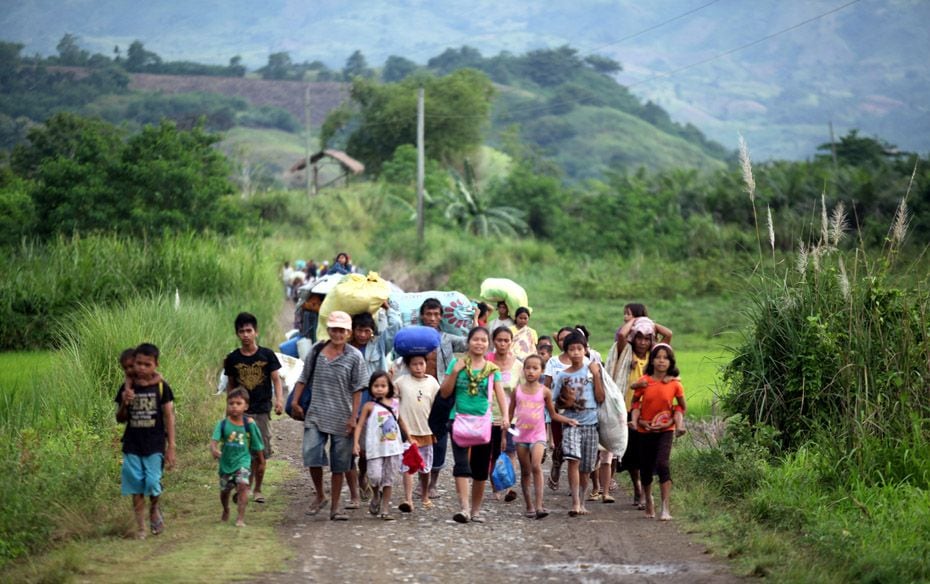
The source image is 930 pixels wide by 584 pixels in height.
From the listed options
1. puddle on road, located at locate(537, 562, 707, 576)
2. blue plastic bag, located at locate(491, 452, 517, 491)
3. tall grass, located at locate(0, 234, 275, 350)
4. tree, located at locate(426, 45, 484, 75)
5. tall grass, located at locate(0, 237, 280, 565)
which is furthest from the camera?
tree, located at locate(426, 45, 484, 75)

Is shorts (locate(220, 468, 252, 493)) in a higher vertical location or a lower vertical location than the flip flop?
higher

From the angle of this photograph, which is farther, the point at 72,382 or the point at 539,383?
the point at 72,382

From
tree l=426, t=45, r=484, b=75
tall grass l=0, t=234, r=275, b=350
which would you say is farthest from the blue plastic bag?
tree l=426, t=45, r=484, b=75

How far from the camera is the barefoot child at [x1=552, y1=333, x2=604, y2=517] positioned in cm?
1026

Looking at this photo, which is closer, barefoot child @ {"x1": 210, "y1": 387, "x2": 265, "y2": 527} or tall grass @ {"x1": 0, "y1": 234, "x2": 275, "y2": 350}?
barefoot child @ {"x1": 210, "y1": 387, "x2": 265, "y2": 527}

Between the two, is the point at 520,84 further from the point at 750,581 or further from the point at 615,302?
the point at 750,581

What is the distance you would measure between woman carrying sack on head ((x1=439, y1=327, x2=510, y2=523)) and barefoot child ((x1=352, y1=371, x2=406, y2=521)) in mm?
457

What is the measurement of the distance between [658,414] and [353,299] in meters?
3.12

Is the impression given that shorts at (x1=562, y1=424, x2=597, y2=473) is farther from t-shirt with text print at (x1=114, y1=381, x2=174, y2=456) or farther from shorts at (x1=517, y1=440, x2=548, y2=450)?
t-shirt with text print at (x1=114, y1=381, x2=174, y2=456)

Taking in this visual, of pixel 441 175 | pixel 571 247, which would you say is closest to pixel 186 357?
pixel 571 247

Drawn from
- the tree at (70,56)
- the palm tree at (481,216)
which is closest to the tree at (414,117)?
the palm tree at (481,216)

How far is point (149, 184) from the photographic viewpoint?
3288 cm

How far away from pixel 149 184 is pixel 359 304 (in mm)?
22640

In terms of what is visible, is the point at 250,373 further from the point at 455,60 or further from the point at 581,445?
the point at 455,60
